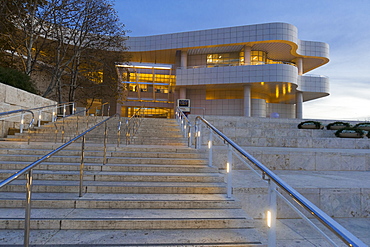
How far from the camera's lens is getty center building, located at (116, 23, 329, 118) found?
28391 millimetres

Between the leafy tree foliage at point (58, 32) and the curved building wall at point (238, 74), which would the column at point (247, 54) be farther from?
the leafy tree foliage at point (58, 32)

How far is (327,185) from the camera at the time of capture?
554cm

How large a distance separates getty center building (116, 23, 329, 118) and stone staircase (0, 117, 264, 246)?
70.1ft

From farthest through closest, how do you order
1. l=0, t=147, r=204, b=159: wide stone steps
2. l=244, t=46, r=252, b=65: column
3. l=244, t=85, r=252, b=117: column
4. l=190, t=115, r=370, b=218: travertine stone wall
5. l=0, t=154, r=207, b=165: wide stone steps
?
l=244, t=46, r=252, b=65: column, l=244, t=85, r=252, b=117: column, l=0, t=147, r=204, b=159: wide stone steps, l=0, t=154, r=207, b=165: wide stone steps, l=190, t=115, r=370, b=218: travertine stone wall

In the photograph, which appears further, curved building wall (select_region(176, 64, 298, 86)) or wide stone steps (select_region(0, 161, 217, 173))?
curved building wall (select_region(176, 64, 298, 86))

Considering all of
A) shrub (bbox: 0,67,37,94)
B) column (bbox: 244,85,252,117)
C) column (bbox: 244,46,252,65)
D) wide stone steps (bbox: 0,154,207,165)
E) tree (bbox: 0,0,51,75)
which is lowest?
wide stone steps (bbox: 0,154,207,165)

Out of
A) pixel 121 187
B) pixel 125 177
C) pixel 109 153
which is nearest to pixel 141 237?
pixel 121 187

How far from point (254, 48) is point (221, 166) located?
27027 millimetres

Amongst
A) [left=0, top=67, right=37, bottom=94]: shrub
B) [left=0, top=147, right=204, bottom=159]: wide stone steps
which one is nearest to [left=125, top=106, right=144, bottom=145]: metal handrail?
[left=0, top=147, right=204, bottom=159]: wide stone steps

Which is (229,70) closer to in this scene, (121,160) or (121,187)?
(121,160)

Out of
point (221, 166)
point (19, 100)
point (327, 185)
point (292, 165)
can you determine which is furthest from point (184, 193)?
point (19, 100)

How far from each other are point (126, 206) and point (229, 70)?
1049 inches

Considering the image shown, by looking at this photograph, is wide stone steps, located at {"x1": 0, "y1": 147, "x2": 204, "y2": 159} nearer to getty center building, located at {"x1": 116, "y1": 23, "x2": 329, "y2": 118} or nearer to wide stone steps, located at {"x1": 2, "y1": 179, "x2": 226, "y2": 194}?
wide stone steps, located at {"x1": 2, "y1": 179, "x2": 226, "y2": 194}

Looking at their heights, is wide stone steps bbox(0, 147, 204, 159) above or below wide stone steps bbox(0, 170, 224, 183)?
above
